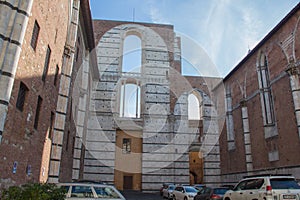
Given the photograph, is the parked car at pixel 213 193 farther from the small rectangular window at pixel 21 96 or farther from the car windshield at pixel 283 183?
the small rectangular window at pixel 21 96

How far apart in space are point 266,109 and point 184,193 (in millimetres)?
9049

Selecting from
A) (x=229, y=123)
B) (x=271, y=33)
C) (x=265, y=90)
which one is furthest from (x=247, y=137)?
(x=271, y=33)

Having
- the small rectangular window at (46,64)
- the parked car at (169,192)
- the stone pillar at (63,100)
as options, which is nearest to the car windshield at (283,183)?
the stone pillar at (63,100)

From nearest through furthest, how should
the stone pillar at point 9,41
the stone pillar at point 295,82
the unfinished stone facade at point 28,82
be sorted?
the stone pillar at point 9,41, the unfinished stone facade at point 28,82, the stone pillar at point 295,82

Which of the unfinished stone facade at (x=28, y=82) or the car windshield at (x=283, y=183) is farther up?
the unfinished stone facade at (x=28, y=82)

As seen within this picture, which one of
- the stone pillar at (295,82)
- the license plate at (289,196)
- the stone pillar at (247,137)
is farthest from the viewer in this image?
the stone pillar at (247,137)

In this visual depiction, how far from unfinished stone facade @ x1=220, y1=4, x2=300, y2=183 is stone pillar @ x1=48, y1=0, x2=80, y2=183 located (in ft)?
43.7

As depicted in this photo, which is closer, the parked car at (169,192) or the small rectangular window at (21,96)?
the small rectangular window at (21,96)

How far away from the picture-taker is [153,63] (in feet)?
85.5

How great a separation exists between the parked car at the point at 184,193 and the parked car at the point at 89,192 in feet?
27.2

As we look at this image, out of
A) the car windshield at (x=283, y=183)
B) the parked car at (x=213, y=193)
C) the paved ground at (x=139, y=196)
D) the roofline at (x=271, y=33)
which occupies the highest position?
the roofline at (x=271, y=33)

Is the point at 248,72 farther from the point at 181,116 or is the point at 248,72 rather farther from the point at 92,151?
the point at 92,151

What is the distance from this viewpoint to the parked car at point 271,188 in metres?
8.21

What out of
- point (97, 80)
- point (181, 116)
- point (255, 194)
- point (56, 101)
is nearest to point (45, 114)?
point (56, 101)
